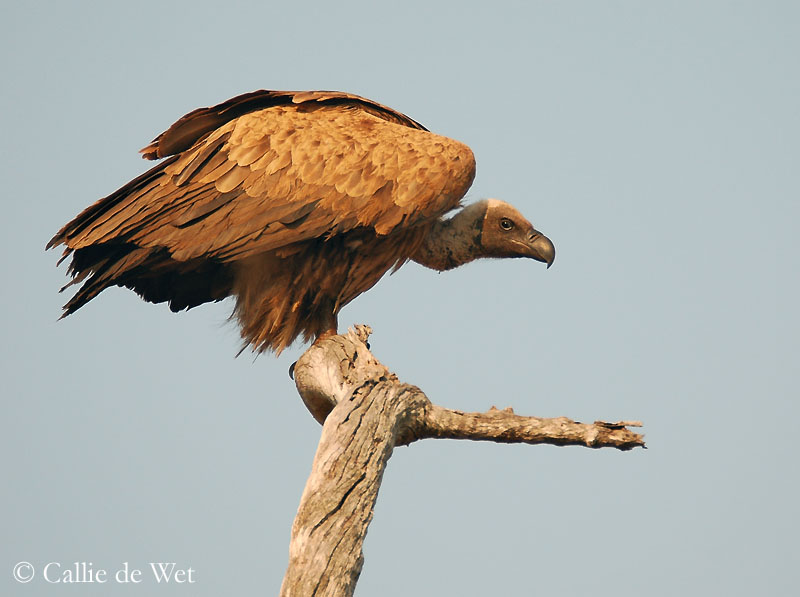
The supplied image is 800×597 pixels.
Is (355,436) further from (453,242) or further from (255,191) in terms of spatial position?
(453,242)

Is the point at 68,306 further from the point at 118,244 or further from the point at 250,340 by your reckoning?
the point at 250,340

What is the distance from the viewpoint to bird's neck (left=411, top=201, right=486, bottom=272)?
26.9ft

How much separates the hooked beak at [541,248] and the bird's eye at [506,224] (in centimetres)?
17

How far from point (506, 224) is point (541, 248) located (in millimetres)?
335

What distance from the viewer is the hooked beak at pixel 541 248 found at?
8344mm

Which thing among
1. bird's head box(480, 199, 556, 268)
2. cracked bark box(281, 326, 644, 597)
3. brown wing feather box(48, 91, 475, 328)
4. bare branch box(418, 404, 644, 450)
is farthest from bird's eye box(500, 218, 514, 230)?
bare branch box(418, 404, 644, 450)

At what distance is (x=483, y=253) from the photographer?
8.49 meters

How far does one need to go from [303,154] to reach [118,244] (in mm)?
1317

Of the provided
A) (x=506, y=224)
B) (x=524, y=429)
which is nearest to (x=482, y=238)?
(x=506, y=224)

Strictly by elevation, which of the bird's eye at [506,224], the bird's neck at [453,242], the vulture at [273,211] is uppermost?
the bird's eye at [506,224]

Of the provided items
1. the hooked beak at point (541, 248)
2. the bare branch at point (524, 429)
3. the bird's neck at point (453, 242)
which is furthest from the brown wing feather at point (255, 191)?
the bare branch at point (524, 429)

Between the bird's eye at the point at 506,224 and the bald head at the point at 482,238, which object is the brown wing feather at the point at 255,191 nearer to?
the bald head at the point at 482,238

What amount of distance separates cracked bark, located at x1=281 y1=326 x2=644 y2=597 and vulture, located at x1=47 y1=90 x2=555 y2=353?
4.13 feet

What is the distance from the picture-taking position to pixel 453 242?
823 centimetres
